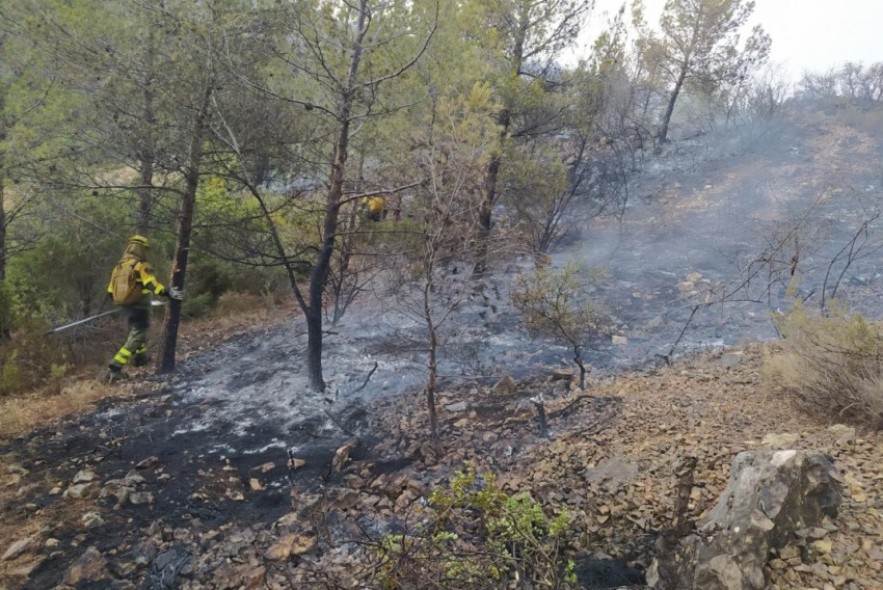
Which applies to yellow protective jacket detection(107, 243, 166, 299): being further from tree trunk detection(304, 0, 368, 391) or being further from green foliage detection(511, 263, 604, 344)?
green foliage detection(511, 263, 604, 344)

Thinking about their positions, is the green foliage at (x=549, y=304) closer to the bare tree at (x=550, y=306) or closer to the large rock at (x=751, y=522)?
the bare tree at (x=550, y=306)

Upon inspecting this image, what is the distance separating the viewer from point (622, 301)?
10281 millimetres

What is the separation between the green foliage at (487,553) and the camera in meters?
2.90

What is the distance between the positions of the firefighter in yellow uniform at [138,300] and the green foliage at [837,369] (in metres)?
7.25

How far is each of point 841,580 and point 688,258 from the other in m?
10.9

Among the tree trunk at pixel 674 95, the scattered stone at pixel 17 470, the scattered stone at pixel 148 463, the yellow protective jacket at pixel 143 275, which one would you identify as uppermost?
the tree trunk at pixel 674 95

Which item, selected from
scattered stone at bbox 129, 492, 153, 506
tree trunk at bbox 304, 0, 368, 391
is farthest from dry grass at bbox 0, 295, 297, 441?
tree trunk at bbox 304, 0, 368, 391

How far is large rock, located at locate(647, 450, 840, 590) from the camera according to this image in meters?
2.79

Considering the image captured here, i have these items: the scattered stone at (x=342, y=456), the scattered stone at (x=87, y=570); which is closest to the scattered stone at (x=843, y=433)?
the scattered stone at (x=342, y=456)

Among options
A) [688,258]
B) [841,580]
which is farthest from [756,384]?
[688,258]

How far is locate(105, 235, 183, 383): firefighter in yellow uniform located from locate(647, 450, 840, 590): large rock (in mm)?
6719

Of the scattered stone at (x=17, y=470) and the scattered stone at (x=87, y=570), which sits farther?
the scattered stone at (x=17, y=470)

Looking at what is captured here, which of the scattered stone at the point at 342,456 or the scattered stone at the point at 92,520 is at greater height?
the scattered stone at the point at 342,456

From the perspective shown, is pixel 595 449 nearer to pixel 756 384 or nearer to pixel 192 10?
pixel 756 384
